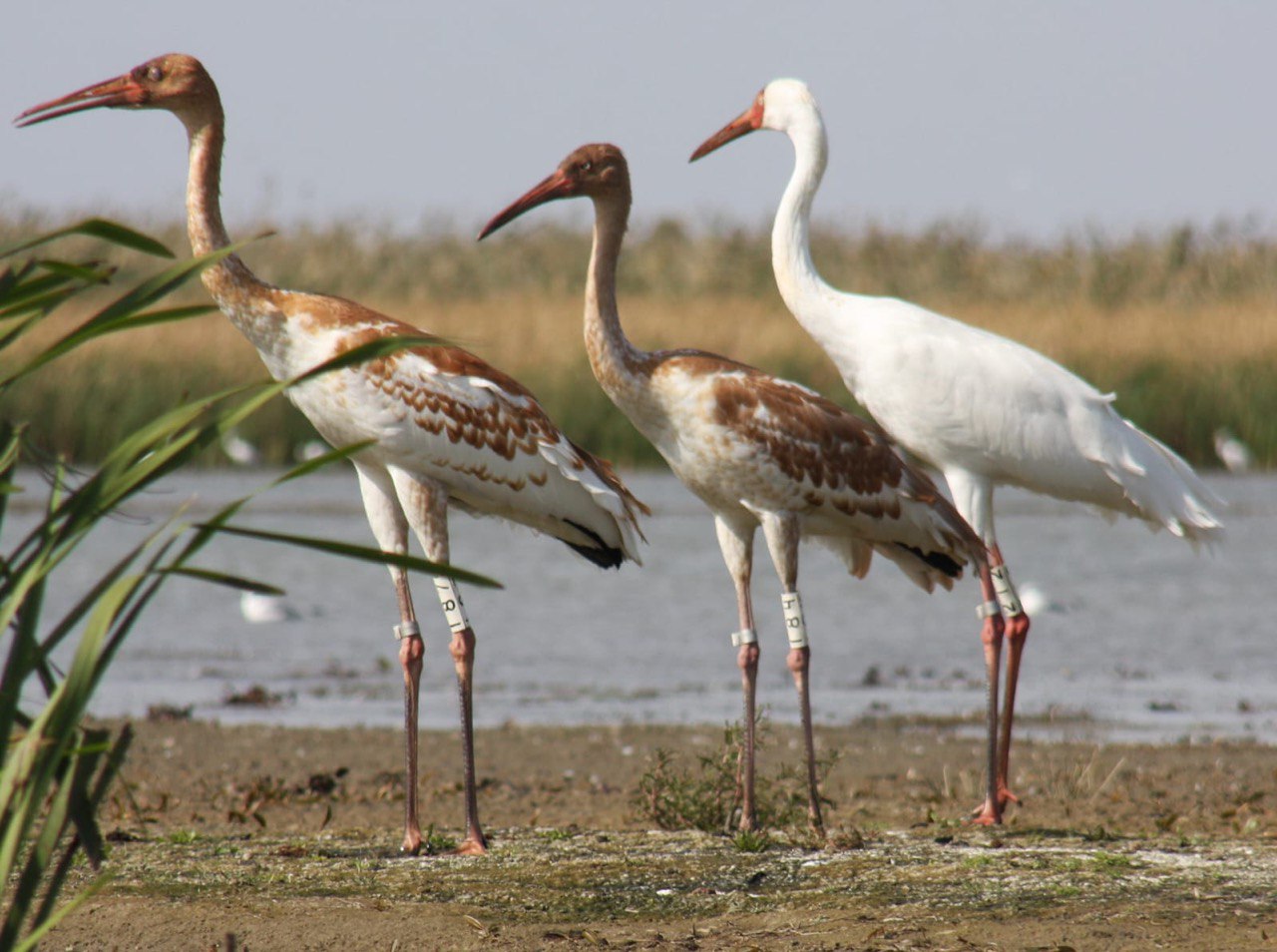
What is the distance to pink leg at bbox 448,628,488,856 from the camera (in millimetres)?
5445

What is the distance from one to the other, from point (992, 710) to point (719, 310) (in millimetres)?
18191

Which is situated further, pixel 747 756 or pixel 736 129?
pixel 736 129

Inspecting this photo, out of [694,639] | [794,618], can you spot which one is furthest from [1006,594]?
[694,639]

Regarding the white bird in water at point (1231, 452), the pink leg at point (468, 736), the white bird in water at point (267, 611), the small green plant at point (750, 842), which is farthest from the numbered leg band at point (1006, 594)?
the white bird in water at point (1231, 452)

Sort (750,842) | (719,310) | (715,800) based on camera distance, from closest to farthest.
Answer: (750,842) → (715,800) → (719,310)

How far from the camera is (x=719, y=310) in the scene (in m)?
24.0

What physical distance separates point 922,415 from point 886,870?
6.98 feet

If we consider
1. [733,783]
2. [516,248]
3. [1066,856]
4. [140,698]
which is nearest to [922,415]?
[733,783]

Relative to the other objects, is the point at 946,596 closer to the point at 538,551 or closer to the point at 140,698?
the point at 538,551

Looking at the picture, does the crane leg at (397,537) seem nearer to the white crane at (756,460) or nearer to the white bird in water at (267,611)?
the white crane at (756,460)

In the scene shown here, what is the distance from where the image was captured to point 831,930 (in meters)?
4.18

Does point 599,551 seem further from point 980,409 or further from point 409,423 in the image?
point 980,409

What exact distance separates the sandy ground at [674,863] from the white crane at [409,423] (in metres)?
0.63

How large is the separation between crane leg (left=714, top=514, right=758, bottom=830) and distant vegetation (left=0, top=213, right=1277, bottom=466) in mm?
9975
